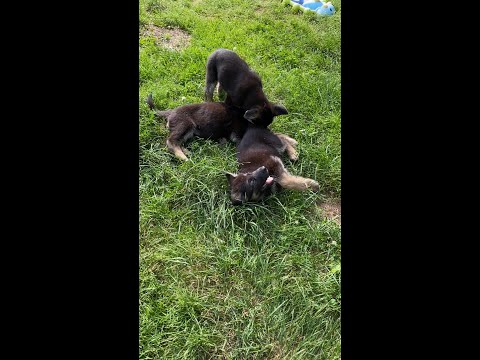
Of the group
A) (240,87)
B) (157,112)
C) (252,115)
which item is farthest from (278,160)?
(157,112)

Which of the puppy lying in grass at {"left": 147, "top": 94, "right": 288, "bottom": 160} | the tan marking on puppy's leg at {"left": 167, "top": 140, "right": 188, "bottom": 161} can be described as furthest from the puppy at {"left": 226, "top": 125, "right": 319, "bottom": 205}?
the tan marking on puppy's leg at {"left": 167, "top": 140, "right": 188, "bottom": 161}

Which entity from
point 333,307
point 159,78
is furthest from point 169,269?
point 159,78

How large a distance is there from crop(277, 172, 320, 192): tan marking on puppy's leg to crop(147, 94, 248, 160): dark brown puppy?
104 cm

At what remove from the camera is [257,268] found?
13.1 ft

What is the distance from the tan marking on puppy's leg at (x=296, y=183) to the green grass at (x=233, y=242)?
10 cm

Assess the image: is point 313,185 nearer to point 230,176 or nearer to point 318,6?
point 230,176

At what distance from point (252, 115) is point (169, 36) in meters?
3.17

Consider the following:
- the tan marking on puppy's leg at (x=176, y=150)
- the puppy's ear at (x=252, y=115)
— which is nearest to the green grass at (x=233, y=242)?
the tan marking on puppy's leg at (x=176, y=150)

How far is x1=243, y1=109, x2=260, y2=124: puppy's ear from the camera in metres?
5.61

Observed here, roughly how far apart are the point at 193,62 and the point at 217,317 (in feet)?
15.2

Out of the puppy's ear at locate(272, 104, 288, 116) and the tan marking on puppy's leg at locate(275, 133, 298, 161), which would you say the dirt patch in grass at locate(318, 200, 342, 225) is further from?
the puppy's ear at locate(272, 104, 288, 116)

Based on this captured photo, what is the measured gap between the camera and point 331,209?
4.82 meters

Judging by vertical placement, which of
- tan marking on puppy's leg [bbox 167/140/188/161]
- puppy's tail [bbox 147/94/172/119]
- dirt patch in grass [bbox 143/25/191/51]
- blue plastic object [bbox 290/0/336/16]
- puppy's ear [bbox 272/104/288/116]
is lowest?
tan marking on puppy's leg [bbox 167/140/188/161]
